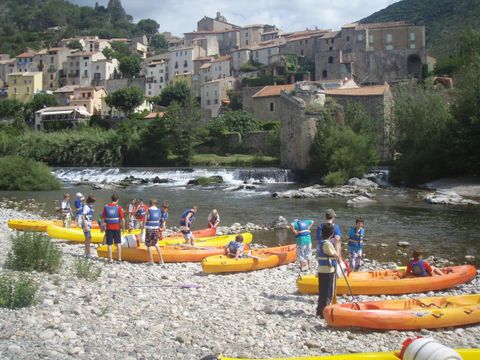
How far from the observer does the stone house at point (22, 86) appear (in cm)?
8968

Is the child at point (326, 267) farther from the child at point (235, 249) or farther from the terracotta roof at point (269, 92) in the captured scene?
the terracotta roof at point (269, 92)

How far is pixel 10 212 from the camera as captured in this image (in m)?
22.2

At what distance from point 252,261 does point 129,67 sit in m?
88.1

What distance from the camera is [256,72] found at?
80625 mm

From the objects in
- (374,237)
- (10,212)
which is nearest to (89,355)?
(374,237)

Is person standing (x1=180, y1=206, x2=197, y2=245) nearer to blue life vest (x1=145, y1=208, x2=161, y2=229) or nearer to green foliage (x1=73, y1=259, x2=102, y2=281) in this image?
blue life vest (x1=145, y1=208, x2=161, y2=229)

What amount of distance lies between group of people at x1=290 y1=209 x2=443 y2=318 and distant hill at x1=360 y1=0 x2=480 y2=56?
230 ft

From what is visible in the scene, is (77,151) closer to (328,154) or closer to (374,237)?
(328,154)

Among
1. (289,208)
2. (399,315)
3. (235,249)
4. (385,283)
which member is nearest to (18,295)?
(235,249)

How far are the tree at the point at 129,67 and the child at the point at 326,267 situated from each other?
301 ft

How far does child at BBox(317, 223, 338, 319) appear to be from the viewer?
7.78 metres

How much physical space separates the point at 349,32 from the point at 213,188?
5031cm

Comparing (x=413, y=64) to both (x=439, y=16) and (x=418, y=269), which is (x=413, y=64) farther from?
(x=418, y=269)

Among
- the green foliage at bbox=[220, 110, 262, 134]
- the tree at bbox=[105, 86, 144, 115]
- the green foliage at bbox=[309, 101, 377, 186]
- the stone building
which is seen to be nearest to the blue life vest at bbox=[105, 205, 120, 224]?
the green foliage at bbox=[309, 101, 377, 186]
